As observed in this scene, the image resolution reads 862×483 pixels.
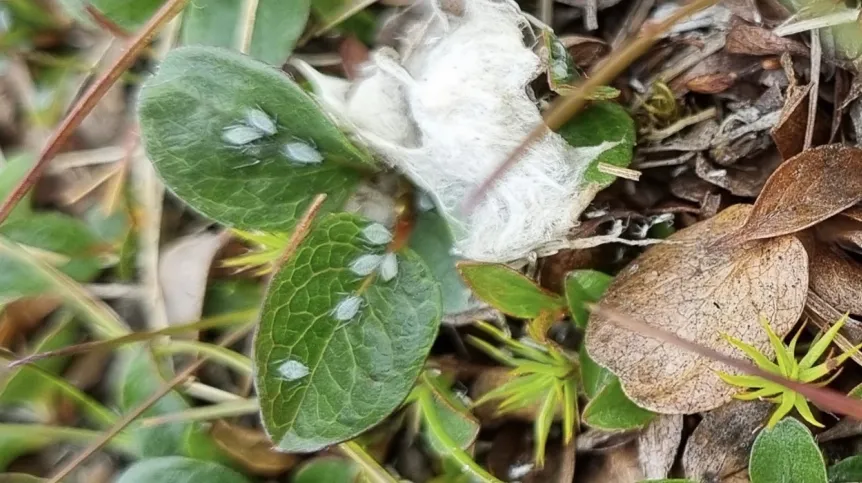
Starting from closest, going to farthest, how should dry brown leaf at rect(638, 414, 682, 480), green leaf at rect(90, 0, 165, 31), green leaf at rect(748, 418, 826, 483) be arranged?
green leaf at rect(748, 418, 826, 483) → dry brown leaf at rect(638, 414, 682, 480) → green leaf at rect(90, 0, 165, 31)

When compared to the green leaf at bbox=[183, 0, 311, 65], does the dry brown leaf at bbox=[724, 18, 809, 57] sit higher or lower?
higher

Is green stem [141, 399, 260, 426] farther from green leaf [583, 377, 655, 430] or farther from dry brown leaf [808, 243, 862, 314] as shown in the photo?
dry brown leaf [808, 243, 862, 314]

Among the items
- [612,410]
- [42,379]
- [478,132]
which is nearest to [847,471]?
[612,410]

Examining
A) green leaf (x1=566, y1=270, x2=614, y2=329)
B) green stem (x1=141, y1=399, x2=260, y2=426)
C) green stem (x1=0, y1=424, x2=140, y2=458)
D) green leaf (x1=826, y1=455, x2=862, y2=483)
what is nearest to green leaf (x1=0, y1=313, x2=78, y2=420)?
green stem (x1=0, y1=424, x2=140, y2=458)

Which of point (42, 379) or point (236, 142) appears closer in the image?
point (236, 142)

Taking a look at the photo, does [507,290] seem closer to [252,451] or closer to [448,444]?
[448,444]

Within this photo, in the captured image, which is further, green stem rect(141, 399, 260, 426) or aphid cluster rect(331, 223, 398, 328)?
green stem rect(141, 399, 260, 426)

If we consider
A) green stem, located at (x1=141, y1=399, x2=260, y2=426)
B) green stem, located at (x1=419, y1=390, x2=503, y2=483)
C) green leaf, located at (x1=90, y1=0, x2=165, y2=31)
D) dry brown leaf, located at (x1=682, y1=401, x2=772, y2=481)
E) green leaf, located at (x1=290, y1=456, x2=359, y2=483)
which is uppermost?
green leaf, located at (x1=90, y1=0, x2=165, y2=31)
